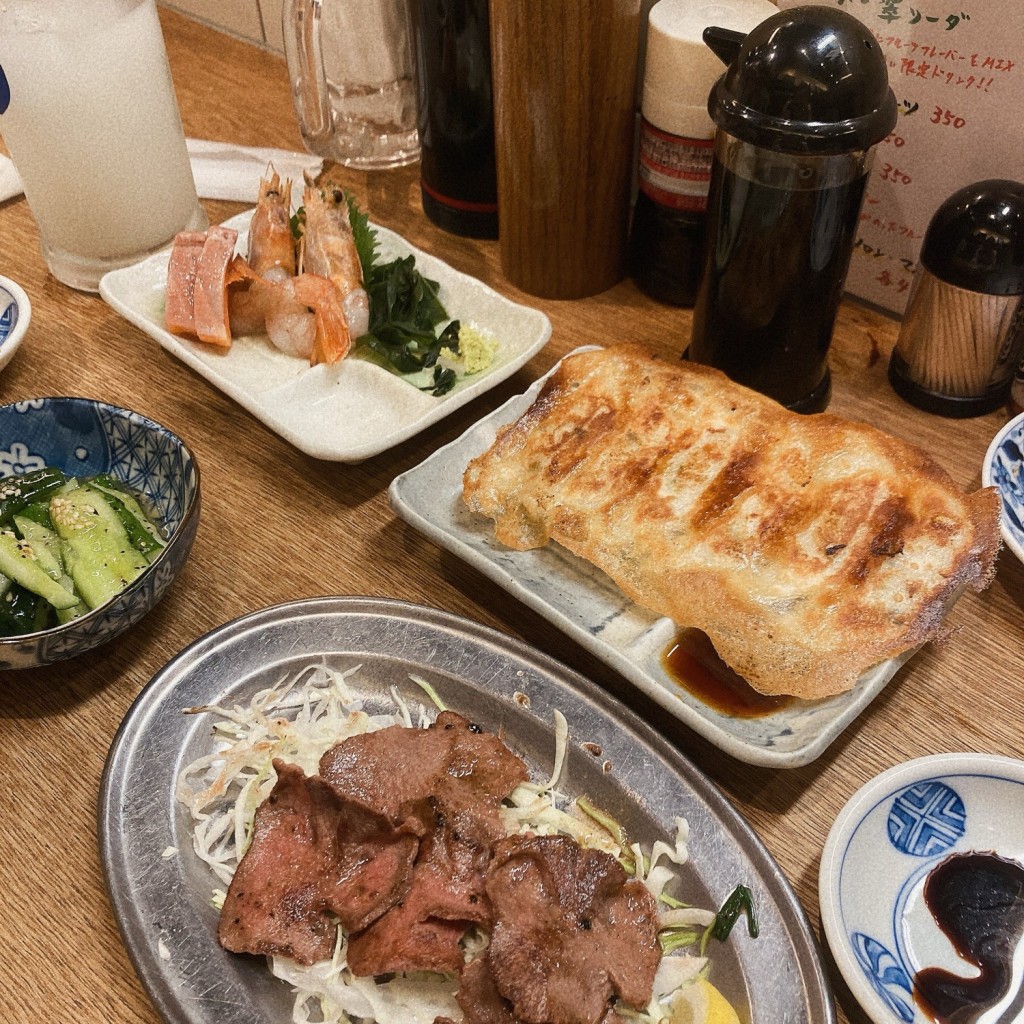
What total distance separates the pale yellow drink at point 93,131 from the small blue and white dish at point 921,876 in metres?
1.75

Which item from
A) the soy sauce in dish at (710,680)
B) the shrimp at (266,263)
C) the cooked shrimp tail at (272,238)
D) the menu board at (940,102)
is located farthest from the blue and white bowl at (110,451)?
the menu board at (940,102)

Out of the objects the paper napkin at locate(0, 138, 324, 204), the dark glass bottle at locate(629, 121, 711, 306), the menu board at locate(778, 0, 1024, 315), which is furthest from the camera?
the paper napkin at locate(0, 138, 324, 204)

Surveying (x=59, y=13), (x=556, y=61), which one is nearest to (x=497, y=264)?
(x=556, y=61)

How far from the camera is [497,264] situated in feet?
6.80

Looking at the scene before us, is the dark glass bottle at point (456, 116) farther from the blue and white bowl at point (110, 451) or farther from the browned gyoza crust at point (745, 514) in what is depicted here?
the blue and white bowl at point (110, 451)

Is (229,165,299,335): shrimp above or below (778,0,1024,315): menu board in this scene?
below

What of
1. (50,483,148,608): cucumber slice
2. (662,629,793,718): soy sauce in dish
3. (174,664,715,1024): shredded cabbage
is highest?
(50,483,148,608): cucumber slice

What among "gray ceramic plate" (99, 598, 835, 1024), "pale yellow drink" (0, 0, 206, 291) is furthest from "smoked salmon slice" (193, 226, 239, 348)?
"gray ceramic plate" (99, 598, 835, 1024)

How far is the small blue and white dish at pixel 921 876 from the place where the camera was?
921 millimetres

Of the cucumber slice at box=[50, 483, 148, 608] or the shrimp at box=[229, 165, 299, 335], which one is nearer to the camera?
the cucumber slice at box=[50, 483, 148, 608]

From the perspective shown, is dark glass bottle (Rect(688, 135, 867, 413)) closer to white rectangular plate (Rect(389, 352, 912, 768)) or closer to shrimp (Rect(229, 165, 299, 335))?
white rectangular plate (Rect(389, 352, 912, 768))

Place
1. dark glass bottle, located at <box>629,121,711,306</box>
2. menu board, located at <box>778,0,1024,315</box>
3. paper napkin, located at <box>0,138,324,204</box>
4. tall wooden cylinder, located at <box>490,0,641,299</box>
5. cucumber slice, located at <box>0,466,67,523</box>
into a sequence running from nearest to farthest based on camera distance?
cucumber slice, located at <box>0,466,67,523</box> → menu board, located at <box>778,0,1024,315</box> → tall wooden cylinder, located at <box>490,0,641,299</box> → dark glass bottle, located at <box>629,121,711,306</box> → paper napkin, located at <box>0,138,324,204</box>

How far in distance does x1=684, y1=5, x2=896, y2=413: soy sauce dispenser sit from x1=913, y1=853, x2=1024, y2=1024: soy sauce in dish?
0.86m

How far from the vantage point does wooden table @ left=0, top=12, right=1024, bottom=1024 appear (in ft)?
3.48
